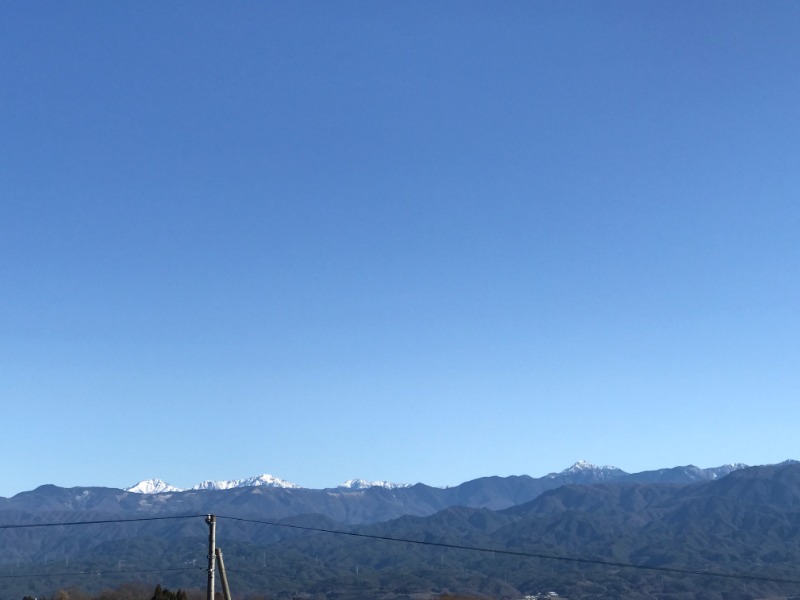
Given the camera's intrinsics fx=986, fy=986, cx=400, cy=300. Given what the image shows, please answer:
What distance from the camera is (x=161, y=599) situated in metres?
117

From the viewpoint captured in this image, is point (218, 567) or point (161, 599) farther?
point (161, 599)

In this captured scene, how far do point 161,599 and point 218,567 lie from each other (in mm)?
59595

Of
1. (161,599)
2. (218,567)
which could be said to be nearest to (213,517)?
(218,567)

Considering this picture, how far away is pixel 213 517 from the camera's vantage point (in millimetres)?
62844

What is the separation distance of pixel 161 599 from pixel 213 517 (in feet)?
200

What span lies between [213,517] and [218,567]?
3.35 meters

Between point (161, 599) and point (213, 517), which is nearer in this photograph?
point (213, 517)

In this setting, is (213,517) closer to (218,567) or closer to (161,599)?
(218,567)
